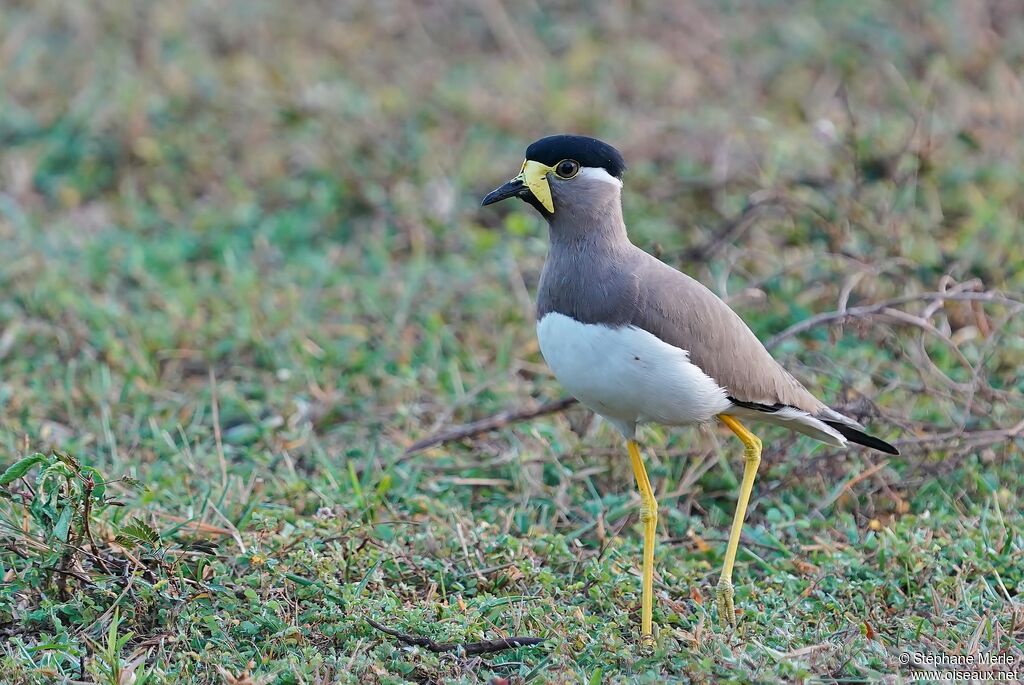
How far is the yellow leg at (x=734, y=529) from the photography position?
381 centimetres

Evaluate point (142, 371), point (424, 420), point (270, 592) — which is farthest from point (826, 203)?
point (270, 592)

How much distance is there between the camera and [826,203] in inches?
252

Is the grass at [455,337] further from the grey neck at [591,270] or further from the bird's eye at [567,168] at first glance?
the bird's eye at [567,168]

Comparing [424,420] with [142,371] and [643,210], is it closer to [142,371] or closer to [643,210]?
[142,371]

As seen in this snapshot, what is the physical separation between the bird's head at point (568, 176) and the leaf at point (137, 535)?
1.36 m

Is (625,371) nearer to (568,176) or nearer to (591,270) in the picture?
(591,270)

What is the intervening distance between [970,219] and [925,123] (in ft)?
2.87

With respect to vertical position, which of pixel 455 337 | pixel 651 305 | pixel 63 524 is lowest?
pixel 455 337

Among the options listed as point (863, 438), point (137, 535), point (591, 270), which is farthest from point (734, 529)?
point (137, 535)

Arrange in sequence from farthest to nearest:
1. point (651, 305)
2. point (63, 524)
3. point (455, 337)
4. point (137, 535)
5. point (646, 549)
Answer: point (455, 337), point (646, 549), point (651, 305), point (137, 535), point (63, 524)

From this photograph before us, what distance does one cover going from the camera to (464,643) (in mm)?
3510

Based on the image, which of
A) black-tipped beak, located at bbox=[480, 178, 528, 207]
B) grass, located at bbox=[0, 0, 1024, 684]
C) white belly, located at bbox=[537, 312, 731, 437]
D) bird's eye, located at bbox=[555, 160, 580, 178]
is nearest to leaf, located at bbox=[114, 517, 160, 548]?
grass, located at bbox=[0, 0, 1024, 684]

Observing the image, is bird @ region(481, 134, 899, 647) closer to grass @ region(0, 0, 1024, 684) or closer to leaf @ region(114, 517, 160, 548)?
grass @ region(0, 0, 1024, 684)

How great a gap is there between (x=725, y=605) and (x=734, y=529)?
0.98 ft
